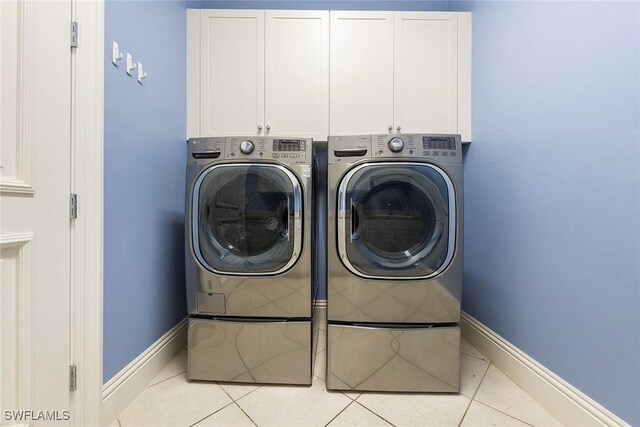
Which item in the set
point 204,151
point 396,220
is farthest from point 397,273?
point 204,151

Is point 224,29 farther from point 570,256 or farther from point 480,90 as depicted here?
point 570,256

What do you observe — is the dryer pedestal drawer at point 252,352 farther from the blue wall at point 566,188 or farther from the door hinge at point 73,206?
the blue wall at point 566,188

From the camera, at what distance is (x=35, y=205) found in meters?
0.68

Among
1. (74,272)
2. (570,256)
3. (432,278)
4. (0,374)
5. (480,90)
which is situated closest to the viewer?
(0,374)

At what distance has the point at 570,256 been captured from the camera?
890mm

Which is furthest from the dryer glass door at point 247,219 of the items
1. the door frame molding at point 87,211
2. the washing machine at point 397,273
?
the door frame molding at point 87,211

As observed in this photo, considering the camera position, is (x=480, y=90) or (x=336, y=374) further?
(x=480, y=90)

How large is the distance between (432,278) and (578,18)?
1117 mm

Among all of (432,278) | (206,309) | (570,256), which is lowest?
(206,309)

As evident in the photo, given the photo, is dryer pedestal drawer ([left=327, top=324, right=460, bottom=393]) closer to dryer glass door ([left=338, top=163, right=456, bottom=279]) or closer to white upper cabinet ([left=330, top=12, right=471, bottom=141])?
dryer glass door ([left=338, top=163, right=456, bottom=279])

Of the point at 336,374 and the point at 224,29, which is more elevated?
the point at 224,29

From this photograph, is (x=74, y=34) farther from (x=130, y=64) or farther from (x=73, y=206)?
(x=73, y=206)

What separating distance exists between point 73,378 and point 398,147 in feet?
4.87

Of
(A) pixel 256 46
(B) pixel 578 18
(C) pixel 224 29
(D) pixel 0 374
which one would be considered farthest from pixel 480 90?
(D) pixel 0 374
